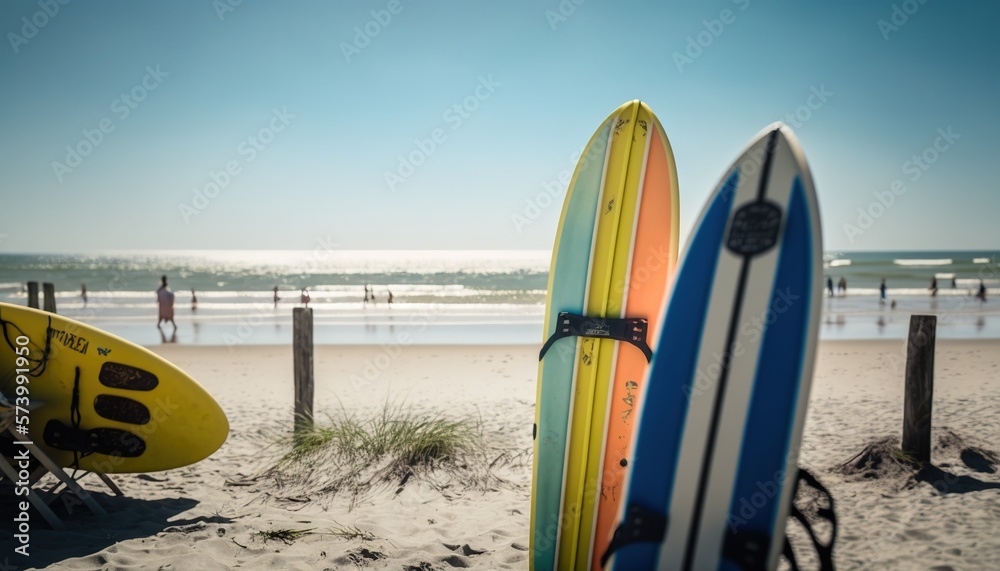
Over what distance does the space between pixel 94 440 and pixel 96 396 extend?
11.4 inches

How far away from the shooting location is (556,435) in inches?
122

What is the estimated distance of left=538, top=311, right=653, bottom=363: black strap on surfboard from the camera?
3.01 meters

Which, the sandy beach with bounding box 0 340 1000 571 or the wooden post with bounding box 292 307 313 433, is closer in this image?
the sandy beach with bounding box 0 340 1000 571

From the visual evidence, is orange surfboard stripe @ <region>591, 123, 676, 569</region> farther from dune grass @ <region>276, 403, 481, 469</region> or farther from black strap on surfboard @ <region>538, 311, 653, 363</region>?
dune grass @ <region>276, 403, 481, 469</region>

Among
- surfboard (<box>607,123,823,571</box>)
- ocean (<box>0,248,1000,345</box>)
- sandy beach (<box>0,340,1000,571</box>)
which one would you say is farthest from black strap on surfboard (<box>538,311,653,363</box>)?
ocean (<box>0,248,1000,345</box>)

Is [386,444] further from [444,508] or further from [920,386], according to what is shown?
[920,386]

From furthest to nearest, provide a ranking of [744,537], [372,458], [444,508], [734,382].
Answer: [372,458], [444,508], [734,382], [744,537]

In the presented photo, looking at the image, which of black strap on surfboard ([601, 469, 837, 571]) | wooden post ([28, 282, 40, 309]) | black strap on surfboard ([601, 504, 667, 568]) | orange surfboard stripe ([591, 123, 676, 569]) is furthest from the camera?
wooden post ([28, 282, 40, 309])

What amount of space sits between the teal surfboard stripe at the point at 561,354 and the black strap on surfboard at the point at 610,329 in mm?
70

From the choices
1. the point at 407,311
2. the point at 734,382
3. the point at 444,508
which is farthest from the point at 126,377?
the point at 407,311

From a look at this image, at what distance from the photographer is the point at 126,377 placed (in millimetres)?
3613

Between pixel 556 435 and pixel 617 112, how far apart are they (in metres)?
1.93

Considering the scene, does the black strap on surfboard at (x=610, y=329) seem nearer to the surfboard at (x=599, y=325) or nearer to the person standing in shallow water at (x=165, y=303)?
the surfboard at (x=599, y=325)

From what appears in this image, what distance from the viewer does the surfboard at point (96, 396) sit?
3.51m
